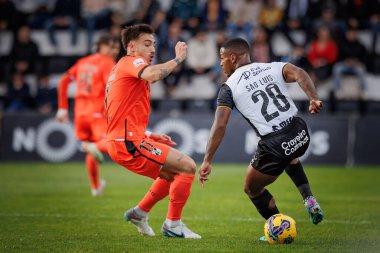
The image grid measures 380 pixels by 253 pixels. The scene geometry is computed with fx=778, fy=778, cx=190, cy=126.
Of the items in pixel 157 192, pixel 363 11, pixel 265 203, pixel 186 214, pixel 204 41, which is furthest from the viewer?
pixel 363 11

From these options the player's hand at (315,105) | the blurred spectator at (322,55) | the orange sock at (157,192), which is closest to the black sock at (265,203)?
the orange sock at (157,192)

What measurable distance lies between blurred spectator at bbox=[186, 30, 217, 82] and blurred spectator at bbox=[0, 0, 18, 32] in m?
5.93

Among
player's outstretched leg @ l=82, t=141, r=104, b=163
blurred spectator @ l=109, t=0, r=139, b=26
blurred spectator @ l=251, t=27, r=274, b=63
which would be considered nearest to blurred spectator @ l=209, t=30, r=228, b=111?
blurred spectator @ l=251, t=27, r=274, b=63

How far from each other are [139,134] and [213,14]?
597 inches

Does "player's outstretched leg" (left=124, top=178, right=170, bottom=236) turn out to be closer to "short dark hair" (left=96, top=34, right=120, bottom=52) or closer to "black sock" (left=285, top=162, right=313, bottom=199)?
"black sock" (left=285, top=162, right=313, bottom=199)

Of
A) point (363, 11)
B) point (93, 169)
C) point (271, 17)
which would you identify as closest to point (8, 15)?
point (271, 17)

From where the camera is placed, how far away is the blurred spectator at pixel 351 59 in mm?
21045

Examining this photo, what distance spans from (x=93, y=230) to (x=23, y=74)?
46.8ft

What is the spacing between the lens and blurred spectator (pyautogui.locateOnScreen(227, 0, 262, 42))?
21984 millimetres

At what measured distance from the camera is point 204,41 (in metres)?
21.9

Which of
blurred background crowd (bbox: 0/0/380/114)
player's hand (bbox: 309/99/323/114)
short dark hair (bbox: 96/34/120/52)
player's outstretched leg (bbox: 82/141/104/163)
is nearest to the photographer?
player's hand (bbox: 309/99/323/114)

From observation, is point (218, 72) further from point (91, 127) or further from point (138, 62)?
point (138, 62)

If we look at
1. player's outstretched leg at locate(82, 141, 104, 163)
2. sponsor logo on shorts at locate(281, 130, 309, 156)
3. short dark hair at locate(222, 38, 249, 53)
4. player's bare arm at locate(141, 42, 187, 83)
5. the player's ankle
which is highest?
short dark hair at locate(222, 38, 249, 53)

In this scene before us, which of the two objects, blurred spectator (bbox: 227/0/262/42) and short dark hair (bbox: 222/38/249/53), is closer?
short dark hair (bbox: 222/38/249/53)
